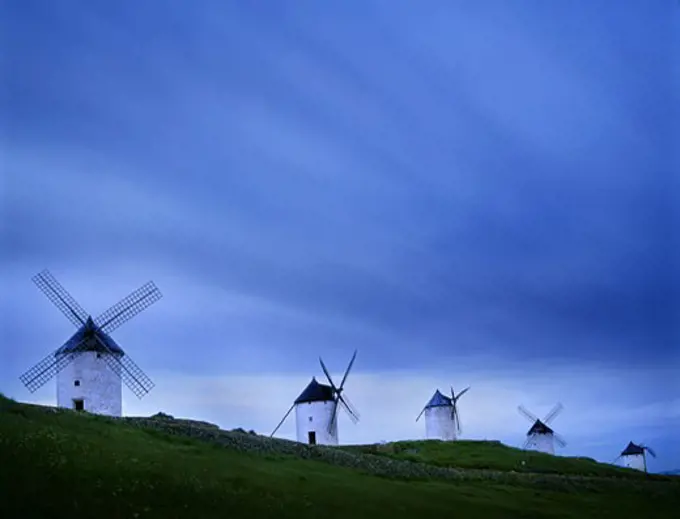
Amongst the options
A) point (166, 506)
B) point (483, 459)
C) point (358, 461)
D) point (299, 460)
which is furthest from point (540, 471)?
point (166, 506)

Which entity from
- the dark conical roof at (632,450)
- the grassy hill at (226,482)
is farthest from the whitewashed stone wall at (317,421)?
the dark conical roof at (632,450)

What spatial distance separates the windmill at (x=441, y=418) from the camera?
85.2m

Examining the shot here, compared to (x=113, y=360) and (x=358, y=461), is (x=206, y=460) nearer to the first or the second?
(x=358, y=461)

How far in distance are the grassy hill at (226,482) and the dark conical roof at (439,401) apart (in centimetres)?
3896

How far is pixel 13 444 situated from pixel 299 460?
1478 centimetres

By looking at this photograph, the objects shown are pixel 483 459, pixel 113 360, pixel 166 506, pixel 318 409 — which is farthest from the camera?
pixel 318 409

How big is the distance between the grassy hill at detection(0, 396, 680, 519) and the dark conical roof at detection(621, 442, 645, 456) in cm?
6807

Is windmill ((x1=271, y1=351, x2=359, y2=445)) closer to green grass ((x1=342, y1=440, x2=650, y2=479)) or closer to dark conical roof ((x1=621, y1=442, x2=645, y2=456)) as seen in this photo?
green grass ((x1=342, y1=440, x2=650, y2=479))

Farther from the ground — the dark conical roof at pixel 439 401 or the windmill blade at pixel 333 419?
the dark conical roof at pixel 439 401

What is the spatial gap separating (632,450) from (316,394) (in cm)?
6116

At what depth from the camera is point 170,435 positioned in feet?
114

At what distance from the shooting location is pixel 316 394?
71.0 meters

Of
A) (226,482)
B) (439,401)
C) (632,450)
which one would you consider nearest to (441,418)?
(439,401)

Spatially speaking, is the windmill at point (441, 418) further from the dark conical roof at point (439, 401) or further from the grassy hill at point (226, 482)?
the grassy hill at point (226, 482)
